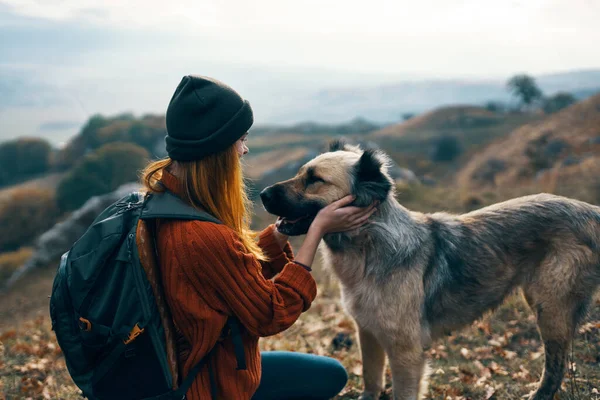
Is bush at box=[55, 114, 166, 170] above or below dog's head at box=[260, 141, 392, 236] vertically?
below

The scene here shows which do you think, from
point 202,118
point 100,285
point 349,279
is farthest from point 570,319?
point 100,285

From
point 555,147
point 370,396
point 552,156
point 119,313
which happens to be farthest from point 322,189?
point 555,147

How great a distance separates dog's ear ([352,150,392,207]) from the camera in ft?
10.4

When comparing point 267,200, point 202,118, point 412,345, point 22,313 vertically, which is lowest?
point 22,313

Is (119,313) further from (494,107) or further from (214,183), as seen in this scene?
(494,107)

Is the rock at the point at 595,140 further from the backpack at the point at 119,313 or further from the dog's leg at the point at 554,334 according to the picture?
the backpack at the point at 119,313

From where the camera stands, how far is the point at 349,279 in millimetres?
3479

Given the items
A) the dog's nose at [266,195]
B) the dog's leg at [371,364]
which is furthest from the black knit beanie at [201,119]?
the dog's leg at [371,364]

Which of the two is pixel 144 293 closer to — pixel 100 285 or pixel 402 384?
pixel 100 285

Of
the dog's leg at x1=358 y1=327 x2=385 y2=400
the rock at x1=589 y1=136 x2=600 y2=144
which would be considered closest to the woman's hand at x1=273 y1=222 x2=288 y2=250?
the dog's leg at x1=358 y1=327 x2=385 y2=400

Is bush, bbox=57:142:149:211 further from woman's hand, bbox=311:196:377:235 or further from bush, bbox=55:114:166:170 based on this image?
woman's hand, bbox=311:196:377:235

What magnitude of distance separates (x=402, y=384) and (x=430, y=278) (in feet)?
2.69

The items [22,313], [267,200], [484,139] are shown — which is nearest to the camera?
[267,200]

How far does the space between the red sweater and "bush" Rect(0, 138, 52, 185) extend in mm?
32360
